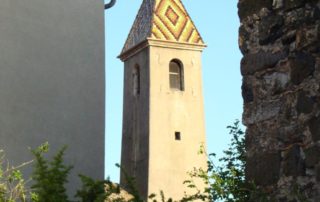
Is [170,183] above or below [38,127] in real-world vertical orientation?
above

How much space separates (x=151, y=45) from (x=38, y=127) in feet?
60.6

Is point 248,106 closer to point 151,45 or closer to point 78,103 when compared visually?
point 78,103

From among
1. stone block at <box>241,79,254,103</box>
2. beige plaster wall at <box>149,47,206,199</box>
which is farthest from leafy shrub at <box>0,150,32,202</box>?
beige plaster wall at <box>149,47,206,199</box>

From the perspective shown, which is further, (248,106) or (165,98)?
(165,98)

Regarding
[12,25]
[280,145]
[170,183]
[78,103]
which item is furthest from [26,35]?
[170,183]

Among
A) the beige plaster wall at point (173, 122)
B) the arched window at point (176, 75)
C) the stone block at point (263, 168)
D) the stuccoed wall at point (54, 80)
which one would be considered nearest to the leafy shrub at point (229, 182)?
the stone block at point (263, 168)

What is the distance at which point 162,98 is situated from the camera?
2745cm

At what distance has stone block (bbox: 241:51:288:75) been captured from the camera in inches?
143

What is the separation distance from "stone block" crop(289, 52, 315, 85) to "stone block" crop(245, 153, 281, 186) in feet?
1.27

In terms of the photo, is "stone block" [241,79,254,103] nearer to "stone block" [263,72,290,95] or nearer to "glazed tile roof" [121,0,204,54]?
"stone block" [263,72,290,95]

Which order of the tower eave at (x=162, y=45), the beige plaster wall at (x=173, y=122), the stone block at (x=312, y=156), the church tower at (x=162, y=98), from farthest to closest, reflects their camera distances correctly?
the tower eave at (x=162, y=45)
the church tower at (x=162, y=98)
the beige plaster wall at (x=173, y=122)
the stone block at (x=312, y=156)

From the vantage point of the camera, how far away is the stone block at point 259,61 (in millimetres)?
3639

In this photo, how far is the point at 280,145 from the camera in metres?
3.52

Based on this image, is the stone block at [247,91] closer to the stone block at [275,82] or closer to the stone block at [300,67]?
the stone block at [275,82]
